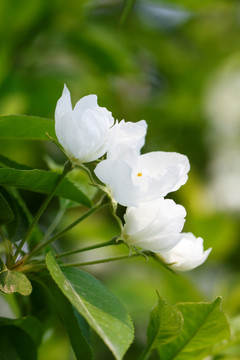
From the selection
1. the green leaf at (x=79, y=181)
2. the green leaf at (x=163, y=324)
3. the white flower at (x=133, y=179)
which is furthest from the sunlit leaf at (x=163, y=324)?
the green leaf at (x=79, y=181)

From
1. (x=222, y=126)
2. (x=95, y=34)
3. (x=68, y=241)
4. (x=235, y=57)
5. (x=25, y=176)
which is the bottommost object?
(x=68, y=241)

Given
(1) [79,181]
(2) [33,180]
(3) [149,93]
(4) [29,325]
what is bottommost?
(3) [149,93]

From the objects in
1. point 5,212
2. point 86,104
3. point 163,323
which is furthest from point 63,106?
point 163,323

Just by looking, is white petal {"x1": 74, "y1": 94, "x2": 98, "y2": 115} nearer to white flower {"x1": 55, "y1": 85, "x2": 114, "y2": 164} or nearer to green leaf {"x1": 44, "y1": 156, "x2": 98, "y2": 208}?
white flower {"x1": 55, "y1": 85, "x2": 114, "y2": 164}

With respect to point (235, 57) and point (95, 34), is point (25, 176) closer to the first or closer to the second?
point (95, 34)

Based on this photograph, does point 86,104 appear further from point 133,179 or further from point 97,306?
point 97,306

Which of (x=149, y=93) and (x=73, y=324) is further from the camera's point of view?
(x=149, y=93)

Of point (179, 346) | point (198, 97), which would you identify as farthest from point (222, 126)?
point (179, 346)
